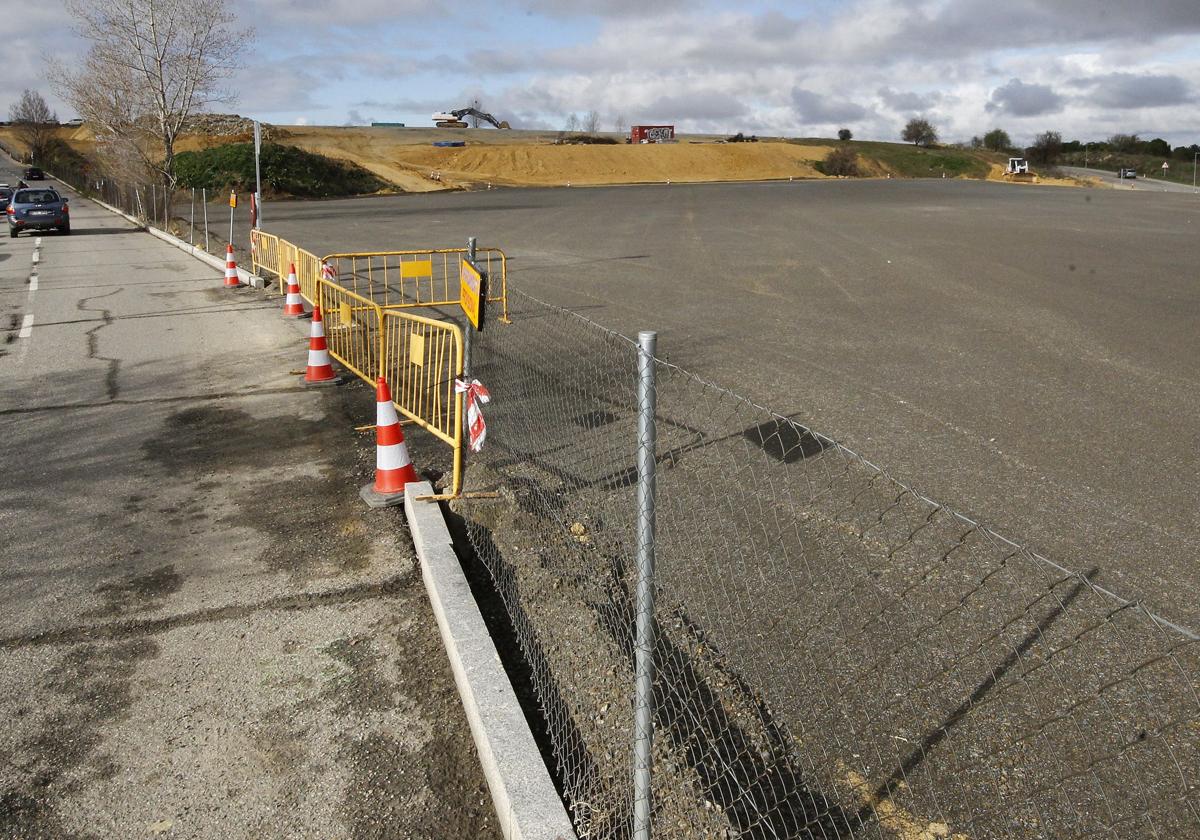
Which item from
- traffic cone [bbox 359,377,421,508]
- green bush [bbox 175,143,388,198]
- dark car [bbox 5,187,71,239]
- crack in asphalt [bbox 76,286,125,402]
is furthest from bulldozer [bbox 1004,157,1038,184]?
traffic cone [bbox 359,377,421,508]

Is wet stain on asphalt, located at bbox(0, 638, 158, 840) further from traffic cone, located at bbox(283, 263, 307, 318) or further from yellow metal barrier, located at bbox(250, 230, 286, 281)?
yellow metal barrier, located at bbox(250, 230, 286, 281)

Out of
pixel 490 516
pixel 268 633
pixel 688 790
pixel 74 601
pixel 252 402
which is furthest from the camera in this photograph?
pixel 252 402

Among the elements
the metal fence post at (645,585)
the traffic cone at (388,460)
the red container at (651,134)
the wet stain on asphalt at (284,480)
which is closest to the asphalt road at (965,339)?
the metal fence post at (645,585)

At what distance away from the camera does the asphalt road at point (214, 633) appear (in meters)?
3.54

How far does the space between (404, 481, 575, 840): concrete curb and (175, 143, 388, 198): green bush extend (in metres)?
56.3

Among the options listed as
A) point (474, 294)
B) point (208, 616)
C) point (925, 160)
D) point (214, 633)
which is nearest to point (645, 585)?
point (214, 633)

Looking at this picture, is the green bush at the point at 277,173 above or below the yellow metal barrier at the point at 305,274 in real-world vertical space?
above

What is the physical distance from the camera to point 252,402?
9125 millimetres

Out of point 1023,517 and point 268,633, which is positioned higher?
point 1023,517

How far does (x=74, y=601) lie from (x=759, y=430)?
4.74 metres

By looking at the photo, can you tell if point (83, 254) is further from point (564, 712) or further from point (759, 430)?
point (564, 712)

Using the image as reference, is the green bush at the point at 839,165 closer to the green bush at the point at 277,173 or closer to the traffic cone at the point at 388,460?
the green bush at the point at 277,173

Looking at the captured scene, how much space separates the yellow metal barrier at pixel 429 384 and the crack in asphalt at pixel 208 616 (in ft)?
3.44

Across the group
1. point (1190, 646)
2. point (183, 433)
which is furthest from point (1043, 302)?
point (183, 433)
